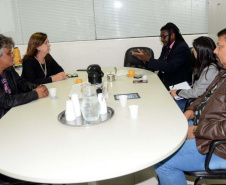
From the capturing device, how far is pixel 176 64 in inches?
116

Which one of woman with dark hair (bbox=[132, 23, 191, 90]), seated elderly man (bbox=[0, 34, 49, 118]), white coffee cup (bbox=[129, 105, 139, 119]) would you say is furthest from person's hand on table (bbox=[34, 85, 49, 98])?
woman with dark hair (bbox=[132, 23, 191, 90])

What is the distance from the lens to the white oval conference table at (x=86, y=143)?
1.10m

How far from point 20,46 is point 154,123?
12.5 feet

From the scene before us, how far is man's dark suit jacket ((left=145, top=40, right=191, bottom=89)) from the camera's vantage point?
2.94 meters

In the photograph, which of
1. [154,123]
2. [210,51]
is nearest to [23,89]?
[154,123]

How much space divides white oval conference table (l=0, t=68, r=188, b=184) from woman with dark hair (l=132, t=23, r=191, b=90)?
108cm

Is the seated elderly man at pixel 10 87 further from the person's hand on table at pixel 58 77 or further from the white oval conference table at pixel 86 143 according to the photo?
the person's hand on table at pixel 58 77

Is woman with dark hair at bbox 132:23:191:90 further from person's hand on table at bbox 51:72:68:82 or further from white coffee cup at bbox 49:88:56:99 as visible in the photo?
white coffee cup at bbox 49:88:56:99

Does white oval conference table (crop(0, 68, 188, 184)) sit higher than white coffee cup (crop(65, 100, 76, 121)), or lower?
lower

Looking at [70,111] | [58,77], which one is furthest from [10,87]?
[70,111]

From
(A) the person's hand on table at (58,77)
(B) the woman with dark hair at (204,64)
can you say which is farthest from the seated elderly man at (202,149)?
(A) the person's hand on table at (58,77)

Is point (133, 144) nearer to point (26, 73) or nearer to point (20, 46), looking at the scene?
point (26, 73)

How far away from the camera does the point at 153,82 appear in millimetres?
2541

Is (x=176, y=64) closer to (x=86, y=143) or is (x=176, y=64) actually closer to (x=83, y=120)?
(x=83, y=120)
